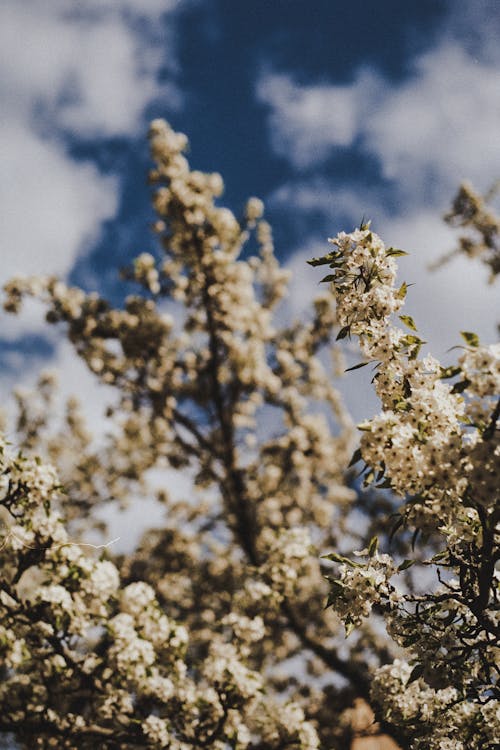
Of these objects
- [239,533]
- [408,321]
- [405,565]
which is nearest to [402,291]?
[408,321]

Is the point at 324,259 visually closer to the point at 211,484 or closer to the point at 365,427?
the point at 365,427

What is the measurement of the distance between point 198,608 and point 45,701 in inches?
367

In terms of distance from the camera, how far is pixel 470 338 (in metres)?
3.81

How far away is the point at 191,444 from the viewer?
14.8 metres

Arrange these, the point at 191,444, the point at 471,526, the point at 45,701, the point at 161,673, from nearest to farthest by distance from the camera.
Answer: the point at 471,526 → the point at 45,701 → the point at 161,673 → the point at 191,444

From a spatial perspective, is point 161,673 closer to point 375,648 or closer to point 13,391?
point 375,648

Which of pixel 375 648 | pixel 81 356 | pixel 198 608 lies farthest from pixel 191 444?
pixel 375 648

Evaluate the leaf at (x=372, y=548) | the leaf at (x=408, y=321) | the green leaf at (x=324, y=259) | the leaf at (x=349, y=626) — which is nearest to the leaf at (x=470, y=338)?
the leaf at (x=408, y=321)

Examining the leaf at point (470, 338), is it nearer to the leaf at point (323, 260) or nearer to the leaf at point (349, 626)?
the leaf at point (323, 260)

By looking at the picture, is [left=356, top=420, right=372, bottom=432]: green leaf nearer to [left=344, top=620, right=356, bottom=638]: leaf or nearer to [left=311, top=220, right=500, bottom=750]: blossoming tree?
[left=311, top=220, right=500, bottom=750]: blossoming tree

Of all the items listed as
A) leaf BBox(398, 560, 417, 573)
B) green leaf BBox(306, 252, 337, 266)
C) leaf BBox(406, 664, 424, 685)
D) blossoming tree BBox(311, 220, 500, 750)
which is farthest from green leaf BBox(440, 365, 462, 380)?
leaf BBox(406, 664, 424, 685)

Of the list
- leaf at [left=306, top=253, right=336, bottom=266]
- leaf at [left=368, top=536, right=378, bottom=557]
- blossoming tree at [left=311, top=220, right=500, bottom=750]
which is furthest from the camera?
leaf at [left=306, top=253, right=336, bottom=266]

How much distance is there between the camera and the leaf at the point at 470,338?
3.80 meters

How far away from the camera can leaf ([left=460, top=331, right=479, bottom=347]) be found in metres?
3.80
